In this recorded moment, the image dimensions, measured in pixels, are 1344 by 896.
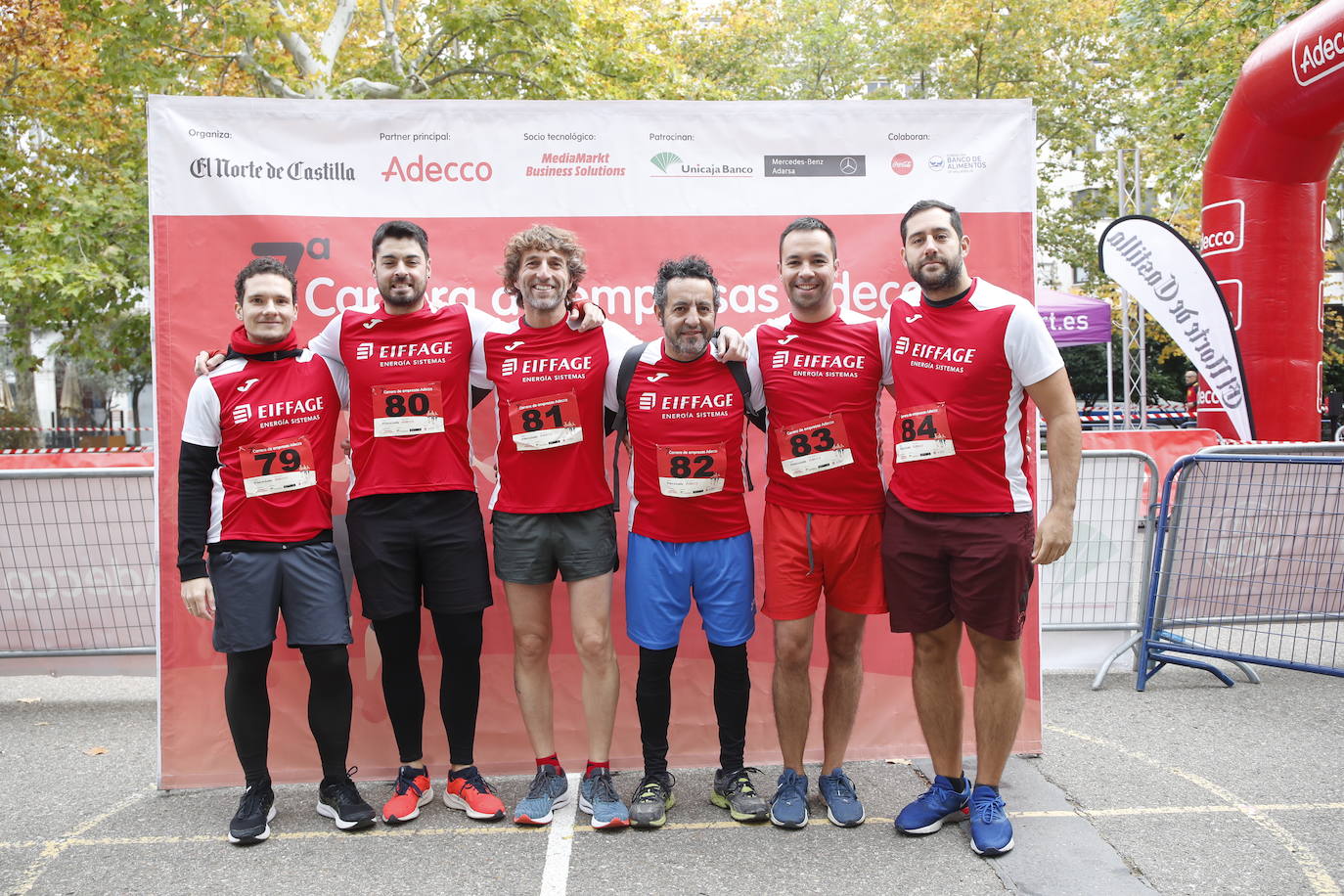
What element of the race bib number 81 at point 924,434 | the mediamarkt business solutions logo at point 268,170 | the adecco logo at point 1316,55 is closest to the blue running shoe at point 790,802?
the race bib number 81 at point 924,434

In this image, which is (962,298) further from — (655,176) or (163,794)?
(163,794)

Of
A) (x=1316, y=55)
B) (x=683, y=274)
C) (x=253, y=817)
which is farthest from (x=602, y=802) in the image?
(x=1316, y=55)

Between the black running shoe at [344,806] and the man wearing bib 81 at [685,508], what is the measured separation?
995 mm

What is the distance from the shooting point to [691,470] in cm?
340

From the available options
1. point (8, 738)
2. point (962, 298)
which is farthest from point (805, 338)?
point (8, 738)

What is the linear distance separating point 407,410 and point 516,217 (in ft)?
3.47

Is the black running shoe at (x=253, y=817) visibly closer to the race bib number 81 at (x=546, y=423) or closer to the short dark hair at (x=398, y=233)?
the race bib number 81 at (x=546, y=423)

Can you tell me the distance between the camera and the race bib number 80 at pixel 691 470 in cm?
340

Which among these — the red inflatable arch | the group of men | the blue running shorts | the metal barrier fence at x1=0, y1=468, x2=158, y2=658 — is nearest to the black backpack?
the group of men

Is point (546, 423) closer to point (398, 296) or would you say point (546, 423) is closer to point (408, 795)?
point (398, 296)

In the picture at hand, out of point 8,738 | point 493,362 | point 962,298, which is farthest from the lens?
point 8,738

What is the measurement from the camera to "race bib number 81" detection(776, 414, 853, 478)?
3.41 m

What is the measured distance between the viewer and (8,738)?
4.69m

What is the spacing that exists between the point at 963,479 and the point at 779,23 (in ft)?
74.6
